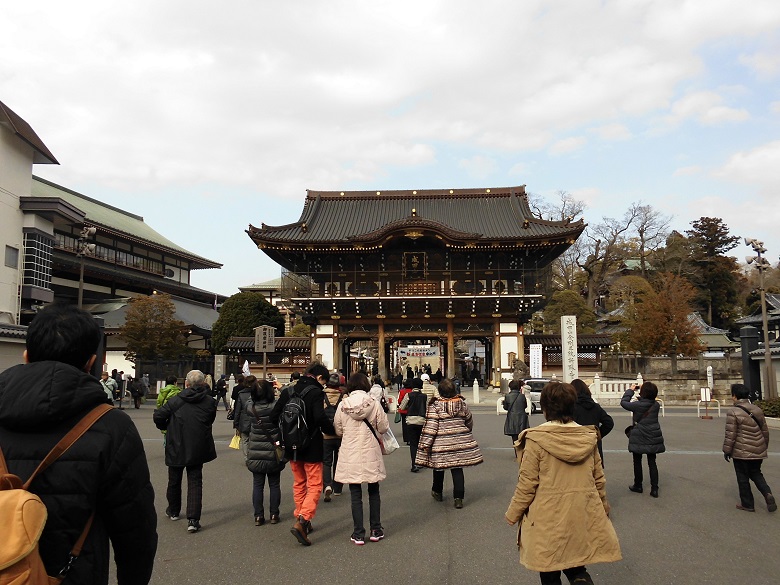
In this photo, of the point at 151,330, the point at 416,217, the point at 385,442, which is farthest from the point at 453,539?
the point at 151,330

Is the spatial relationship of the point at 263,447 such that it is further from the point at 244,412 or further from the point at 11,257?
the point at 11,257

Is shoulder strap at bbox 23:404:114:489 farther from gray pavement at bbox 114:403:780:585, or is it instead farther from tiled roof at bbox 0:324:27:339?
tiled roof at bbox 0:324:27:339

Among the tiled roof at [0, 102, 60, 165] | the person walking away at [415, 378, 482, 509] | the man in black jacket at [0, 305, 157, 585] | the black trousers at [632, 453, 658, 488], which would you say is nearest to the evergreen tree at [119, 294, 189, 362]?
the tiled roof at [0, 102, 60, 165]

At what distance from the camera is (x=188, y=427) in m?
6.50

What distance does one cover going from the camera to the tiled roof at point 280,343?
34.3m

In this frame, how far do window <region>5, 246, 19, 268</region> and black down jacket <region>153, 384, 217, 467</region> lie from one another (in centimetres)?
2201

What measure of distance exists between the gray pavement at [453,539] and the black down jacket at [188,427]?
0.83 m

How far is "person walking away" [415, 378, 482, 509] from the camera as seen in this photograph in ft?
23.6

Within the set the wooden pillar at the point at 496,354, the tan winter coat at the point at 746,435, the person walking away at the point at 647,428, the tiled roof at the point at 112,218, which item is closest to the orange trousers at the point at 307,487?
the person walking away at the point at 647,428

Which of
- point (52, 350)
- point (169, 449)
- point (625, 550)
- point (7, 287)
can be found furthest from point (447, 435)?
point (7, 287)

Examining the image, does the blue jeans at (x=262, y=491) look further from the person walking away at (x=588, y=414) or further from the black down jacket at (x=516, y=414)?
the black down jacket at (x=516, y=414)

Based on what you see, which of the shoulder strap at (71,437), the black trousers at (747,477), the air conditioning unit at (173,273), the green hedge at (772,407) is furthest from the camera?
the air conditioning unit at (173,273)

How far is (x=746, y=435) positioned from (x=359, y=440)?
4.84 metres

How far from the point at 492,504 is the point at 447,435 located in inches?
49.8
